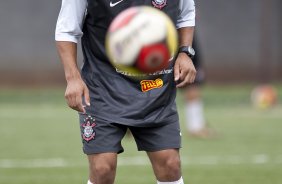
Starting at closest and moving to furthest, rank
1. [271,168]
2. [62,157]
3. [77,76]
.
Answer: [77,76] → [271,168] → [62,157]

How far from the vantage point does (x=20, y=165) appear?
9.55 m

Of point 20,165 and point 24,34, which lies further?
point 24,34

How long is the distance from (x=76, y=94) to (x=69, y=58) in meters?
0.27

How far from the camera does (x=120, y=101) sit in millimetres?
5938

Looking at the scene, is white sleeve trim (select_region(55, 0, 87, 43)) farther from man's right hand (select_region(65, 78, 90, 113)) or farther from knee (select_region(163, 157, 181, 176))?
knee (select_region(163, 157, 181, 176))

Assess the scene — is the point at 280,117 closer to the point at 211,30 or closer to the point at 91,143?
the point at 211,30

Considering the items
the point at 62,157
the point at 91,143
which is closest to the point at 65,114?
the point at 62,157

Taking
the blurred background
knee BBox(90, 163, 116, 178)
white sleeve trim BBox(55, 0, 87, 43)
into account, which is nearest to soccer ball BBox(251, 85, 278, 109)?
the blurred background

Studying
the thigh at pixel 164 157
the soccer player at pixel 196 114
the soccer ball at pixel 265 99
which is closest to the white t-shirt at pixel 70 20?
the thigh at pixel 164 157

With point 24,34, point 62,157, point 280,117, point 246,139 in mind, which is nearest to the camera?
point 62,157

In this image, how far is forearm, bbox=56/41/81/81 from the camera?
5.59m

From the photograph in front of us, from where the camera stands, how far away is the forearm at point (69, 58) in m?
5.59

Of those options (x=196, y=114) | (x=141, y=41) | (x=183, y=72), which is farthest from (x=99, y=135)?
(x=196, y=114)

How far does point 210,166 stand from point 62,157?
1877 mm
